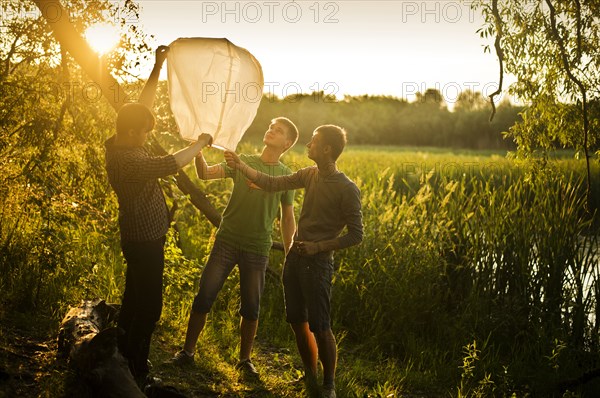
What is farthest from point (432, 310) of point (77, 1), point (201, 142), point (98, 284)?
point (77, 1)

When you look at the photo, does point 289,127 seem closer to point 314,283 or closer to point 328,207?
point 328,207

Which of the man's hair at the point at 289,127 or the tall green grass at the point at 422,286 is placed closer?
the man's hair at the point at 289,127

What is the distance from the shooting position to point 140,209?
12.4ft

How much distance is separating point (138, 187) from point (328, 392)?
6.04ft

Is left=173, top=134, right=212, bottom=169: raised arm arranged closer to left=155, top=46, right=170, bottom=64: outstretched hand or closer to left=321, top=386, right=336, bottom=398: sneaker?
left=155, top=46, right=170, bottom=64: outstretched hand

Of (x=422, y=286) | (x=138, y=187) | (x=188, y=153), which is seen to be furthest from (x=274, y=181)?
(x=422, y=286)

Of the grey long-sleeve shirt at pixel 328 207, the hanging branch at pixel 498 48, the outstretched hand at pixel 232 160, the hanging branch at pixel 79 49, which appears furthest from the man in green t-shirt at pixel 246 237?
the hanging branch at pixel 498 48

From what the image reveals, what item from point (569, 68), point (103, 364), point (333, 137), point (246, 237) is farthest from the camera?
point (569, 68)

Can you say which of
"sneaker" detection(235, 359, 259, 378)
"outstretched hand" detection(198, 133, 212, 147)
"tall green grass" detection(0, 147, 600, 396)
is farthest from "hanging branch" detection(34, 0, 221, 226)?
"sneaker" detection(235, 359, 259, 378)

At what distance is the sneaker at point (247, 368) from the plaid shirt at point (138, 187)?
1.46 meters

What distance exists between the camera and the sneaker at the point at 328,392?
4.21 m

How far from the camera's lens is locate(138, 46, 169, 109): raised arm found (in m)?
3.83

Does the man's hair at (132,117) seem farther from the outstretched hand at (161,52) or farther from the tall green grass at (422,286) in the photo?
the tall green grass at (422,286)

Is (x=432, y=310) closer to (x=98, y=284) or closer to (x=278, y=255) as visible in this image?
(x=278, y=255)
